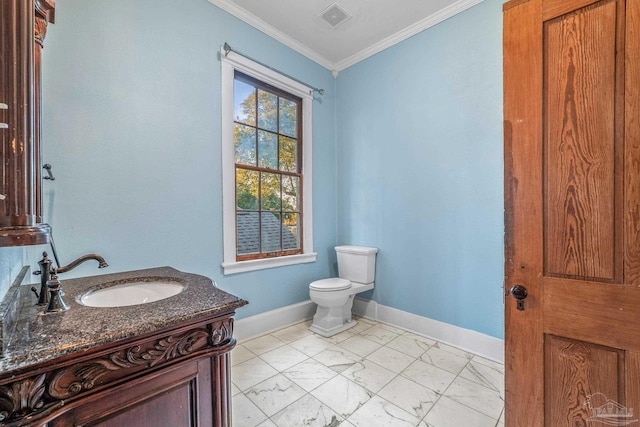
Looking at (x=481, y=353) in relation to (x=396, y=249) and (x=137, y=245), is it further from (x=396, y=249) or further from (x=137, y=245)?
(x=137, y=245)

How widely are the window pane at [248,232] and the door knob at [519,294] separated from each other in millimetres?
1968

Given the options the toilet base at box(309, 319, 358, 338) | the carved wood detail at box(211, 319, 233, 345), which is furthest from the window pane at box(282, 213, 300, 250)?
the carved wood detail at box(211, 319, 233, 345)

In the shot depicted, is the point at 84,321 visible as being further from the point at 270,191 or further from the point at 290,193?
the point at 290,193

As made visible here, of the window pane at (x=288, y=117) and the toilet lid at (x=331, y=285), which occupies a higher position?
the window pane at (x=288, y=117)

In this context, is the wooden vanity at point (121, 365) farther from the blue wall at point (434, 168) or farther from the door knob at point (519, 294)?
the blue wall at point (434, 168)

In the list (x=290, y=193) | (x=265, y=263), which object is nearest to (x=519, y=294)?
(x=265, y=263)

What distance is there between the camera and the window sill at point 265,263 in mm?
2236

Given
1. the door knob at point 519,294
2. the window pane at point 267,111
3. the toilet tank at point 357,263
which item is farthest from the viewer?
the toilet tank at point 357,263

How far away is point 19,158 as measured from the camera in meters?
0.60

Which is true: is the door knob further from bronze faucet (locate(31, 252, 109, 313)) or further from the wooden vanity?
bronze faucet (locate(31, 252, 109, 313))

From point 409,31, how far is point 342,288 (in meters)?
2.43

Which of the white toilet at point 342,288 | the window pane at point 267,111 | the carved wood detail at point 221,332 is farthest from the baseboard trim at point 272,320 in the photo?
the window pane at point 267,111

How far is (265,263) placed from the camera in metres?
2.48

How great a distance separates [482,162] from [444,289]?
1087 millimetres
